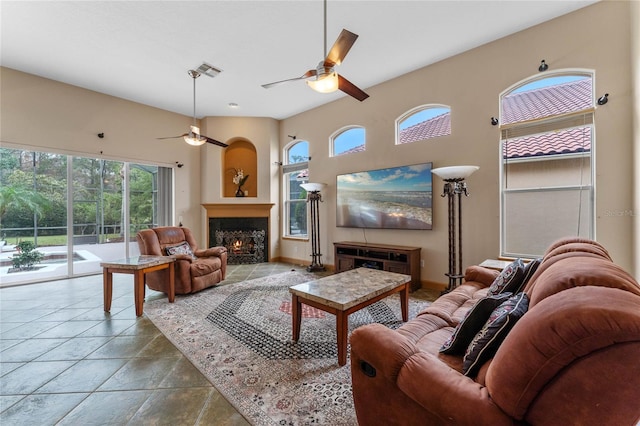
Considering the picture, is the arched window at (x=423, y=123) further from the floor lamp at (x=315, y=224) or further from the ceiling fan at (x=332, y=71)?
the ceiling fan at (x=332, y=71)

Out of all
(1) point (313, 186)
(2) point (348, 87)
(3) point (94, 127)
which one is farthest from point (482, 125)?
(3) point (94, 127)

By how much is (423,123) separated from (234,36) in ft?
10.2

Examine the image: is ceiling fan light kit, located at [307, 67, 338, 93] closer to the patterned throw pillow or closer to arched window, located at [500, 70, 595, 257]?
arched window, located at [500, 70, 595, 257]

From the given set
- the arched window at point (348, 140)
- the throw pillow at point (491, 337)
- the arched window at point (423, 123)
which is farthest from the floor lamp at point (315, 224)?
the throw pillow at point (491, 337)

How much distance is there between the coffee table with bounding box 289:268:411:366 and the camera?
2.12 metres

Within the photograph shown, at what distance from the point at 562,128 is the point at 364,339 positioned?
11.7 ft

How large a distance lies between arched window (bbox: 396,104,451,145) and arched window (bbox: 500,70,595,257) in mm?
765

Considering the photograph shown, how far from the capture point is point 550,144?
130 inches

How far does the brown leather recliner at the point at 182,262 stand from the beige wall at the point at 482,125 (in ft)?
7.62

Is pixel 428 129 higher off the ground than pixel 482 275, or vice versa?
pixel 428 129

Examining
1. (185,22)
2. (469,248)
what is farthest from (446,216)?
(185,22)

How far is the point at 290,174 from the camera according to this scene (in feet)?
21.6

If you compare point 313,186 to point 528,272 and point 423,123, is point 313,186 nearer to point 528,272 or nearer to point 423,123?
point 423,123

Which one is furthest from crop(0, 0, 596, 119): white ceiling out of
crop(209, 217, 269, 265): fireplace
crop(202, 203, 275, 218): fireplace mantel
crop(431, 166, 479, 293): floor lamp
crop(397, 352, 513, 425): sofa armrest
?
crop(397, 352, 513, 425): sofa armrest
